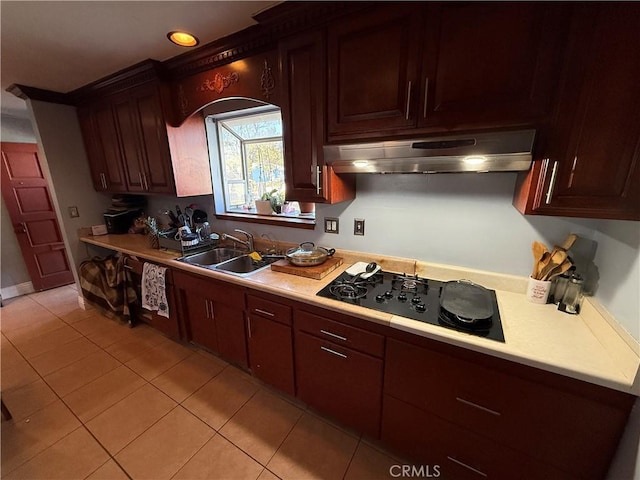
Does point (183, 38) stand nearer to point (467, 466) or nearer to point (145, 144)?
point (145, 144)

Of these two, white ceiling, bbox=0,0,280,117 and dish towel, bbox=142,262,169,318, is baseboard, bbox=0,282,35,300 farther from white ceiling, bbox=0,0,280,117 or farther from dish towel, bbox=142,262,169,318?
white ceiling, bbox=0,0,280,117

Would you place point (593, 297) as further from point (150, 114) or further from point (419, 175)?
point (150, 114)

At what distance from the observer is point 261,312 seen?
63.3 inches

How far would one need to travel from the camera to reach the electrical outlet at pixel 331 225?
185cm

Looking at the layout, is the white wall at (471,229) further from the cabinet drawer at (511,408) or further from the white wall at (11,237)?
the white wall at (11,237)

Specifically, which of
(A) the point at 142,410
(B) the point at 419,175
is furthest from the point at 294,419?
(B) the point at 419,175

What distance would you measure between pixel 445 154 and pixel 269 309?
49.4 inches

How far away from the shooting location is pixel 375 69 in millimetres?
1186

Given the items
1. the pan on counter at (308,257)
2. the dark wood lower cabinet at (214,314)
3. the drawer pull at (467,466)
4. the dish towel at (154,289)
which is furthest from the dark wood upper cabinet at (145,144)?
the drawer pull at (467,466)

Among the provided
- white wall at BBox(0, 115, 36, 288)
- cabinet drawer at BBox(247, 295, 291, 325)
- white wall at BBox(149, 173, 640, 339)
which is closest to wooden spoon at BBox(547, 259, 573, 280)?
white wall at BBox(149, 173, 640, 339)

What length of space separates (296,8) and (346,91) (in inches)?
17.9

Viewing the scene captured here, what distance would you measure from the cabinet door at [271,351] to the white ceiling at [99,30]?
5.62 ft

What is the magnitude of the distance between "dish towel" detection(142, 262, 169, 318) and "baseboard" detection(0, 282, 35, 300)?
107 inches

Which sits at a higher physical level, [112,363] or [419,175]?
[419,175]
